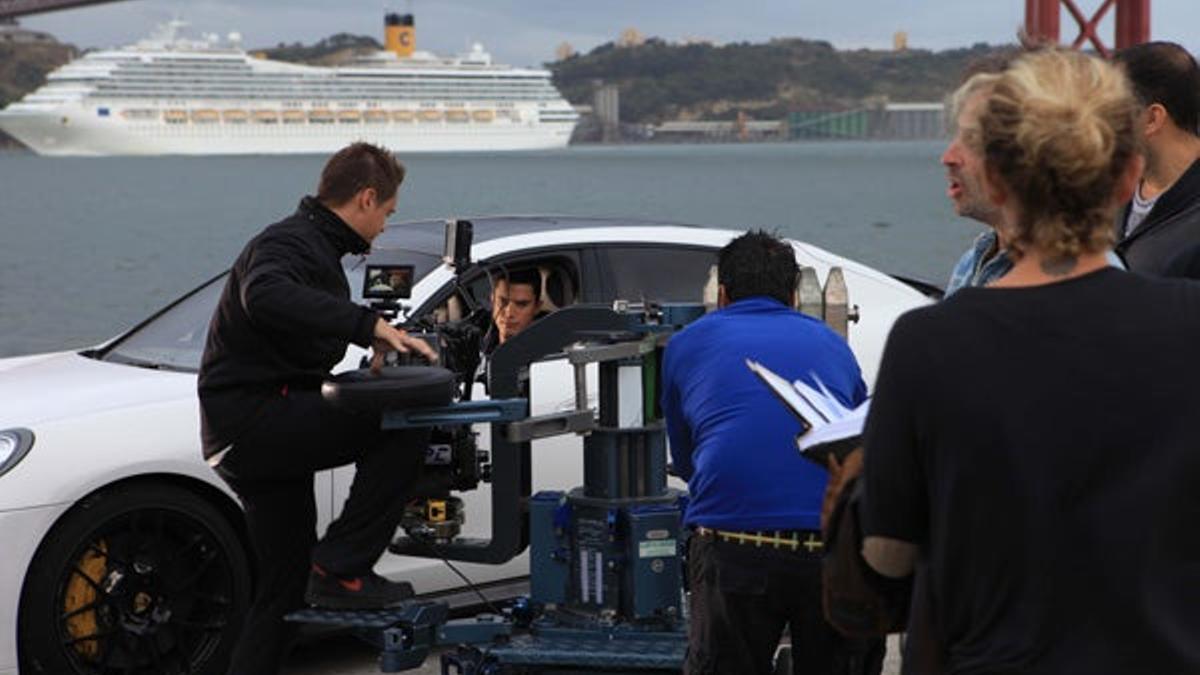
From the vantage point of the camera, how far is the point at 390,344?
4625mm

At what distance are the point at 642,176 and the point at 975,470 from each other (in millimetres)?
126938

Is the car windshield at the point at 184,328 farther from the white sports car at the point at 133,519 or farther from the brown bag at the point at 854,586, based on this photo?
the brown bag at the point at 854,586

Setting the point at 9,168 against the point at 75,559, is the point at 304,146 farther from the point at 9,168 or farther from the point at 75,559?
the point at 75,559

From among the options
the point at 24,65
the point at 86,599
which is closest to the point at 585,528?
the point at 86,599

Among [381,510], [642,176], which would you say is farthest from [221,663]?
[642,176]

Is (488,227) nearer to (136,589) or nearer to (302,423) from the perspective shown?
(136,589)

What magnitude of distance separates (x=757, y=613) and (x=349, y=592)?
1358mm

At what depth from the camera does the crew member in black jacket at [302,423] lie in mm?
4852

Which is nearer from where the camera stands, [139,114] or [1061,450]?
[1061,450]

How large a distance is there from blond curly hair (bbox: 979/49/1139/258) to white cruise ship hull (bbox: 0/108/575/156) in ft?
483

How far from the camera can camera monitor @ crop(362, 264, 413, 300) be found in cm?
518

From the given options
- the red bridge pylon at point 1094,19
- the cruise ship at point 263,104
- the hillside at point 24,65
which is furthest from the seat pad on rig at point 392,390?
the hillside at point 24,65

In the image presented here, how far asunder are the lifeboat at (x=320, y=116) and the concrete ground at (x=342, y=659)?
14876 centimetres

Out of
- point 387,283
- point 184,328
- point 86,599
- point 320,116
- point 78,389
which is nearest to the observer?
point 387,283
